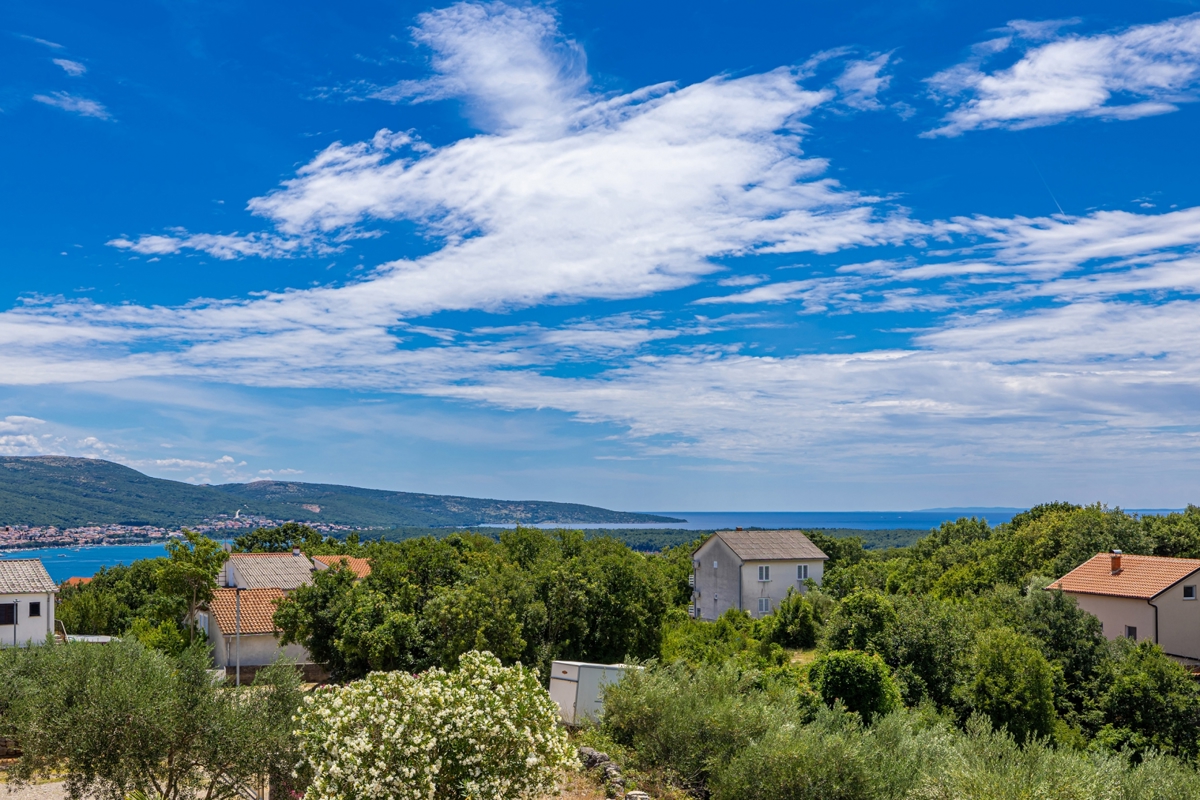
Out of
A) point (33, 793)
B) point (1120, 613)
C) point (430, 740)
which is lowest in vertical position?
point (33, 793)

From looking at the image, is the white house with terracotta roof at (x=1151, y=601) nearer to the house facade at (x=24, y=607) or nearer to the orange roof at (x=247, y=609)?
the orange roof at (x=247, y=609)

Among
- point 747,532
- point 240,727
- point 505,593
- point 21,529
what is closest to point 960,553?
point 747,532

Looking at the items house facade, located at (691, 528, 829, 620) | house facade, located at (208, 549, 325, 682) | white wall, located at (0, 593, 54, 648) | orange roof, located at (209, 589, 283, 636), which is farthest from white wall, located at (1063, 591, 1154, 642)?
white wall, located at (0, 593, 54, 648)

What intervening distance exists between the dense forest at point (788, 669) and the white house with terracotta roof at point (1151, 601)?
5.44 meters

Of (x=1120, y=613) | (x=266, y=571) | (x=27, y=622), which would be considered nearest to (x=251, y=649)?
(x=27, y=622)

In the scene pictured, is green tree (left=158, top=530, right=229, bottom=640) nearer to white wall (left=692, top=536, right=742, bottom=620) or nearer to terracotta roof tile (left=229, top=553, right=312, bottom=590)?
terracotta roof tile (left=229, top=553, right=312, bottom=590)

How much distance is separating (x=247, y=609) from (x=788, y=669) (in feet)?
79.0

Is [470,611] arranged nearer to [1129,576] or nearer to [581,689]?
[581,689]

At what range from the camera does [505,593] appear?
102ft

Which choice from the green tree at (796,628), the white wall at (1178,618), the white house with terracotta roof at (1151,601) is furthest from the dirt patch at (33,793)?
the white wall at (1178,618)

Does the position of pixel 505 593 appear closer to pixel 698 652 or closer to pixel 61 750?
pixel 698 652

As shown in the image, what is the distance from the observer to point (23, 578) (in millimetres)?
40750

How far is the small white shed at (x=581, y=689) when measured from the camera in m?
23.3

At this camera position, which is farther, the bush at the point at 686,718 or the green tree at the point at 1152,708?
the green tree at the point at 1152,708
